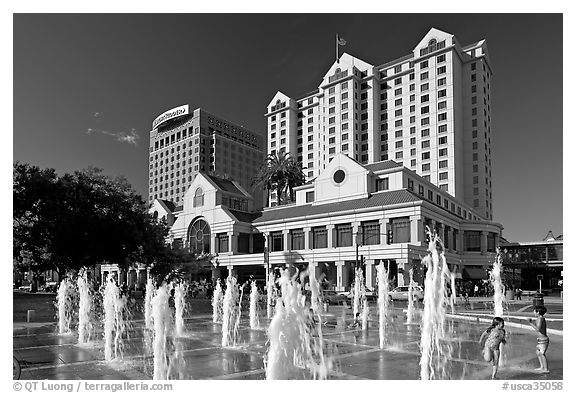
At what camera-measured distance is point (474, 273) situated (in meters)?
63.8

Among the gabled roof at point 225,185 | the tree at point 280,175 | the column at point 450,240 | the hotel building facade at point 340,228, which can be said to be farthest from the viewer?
the tree at point 280,175

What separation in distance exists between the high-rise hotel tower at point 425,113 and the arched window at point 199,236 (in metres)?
39.4

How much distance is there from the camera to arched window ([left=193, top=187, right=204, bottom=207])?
238ft

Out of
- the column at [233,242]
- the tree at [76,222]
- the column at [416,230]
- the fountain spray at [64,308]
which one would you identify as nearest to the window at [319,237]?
the column at [416,230]

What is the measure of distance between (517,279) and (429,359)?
58030 mm

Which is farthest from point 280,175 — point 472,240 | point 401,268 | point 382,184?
point 401,268

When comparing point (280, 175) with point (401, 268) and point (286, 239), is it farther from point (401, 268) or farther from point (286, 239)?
point (401, 268)

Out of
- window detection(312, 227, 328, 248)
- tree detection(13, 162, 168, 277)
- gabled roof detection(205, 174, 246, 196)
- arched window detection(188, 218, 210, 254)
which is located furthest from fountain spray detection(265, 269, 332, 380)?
gabled roof detection(205, 174, 246, 196)

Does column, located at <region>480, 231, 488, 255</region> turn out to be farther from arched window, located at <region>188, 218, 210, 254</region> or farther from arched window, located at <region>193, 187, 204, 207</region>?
arched window, located at <region>193, 187, 204, 207</region>

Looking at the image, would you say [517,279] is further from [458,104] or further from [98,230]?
[98,230]

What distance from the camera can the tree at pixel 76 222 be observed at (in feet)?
107

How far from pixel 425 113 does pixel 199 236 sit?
4767 centimetres

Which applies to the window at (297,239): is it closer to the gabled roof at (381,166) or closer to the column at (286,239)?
the column at (286,239)

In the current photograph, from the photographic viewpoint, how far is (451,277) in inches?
2299
